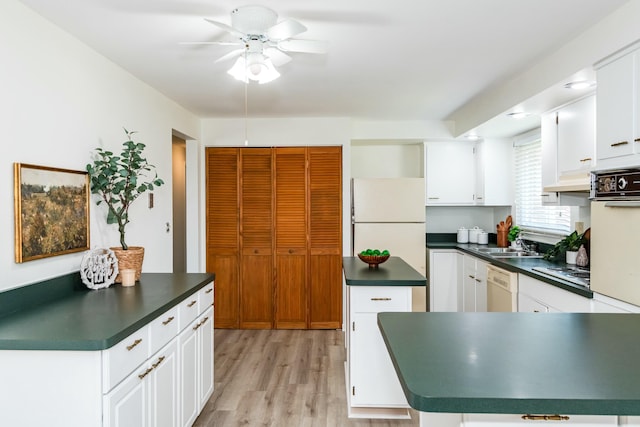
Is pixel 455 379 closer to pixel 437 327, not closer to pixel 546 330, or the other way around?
pixel 437 327

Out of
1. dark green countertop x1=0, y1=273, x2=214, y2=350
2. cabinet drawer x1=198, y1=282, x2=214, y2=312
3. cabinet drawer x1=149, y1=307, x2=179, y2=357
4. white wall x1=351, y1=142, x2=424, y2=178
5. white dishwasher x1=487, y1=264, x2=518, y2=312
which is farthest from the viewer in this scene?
white wall x1=351, y1=142, x2=424, y2=178

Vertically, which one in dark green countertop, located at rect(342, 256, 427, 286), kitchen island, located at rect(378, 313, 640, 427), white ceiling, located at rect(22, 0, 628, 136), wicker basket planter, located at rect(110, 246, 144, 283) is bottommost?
dark green countertop, located at rect(342, 256, 427, 286)

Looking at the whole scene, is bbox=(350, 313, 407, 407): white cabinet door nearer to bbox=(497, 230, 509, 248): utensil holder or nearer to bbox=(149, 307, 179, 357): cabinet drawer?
bbox=(149, 307, 179, 357): cabinet drawer

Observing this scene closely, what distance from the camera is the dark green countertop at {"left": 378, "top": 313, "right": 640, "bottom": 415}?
93cm

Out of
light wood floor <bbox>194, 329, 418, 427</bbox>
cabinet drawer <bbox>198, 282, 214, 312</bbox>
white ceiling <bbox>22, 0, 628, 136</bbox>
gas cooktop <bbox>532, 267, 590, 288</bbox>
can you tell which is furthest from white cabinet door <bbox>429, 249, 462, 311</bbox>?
cabinet drawer <bbox>198, 282, 214, 312</bbox>

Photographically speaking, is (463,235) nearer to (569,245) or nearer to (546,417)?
(569,245)

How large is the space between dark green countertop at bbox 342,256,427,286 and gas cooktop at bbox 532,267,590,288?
3.06 feet

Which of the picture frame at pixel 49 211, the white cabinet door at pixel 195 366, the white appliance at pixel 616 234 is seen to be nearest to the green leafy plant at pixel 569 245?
the white appliance at pixel 616 234

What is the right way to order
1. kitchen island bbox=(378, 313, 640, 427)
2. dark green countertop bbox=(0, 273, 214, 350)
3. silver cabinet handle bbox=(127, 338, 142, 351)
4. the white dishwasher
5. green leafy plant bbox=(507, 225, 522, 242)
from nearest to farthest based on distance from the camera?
kitchen island bbox=(378, 313, 640, 427) → dark green countertop bbox=(0, 273, 214, 350) → silver cabinet handle bbox=(127, 338, 142, 351) → the white dishwasher → green leafy plant bbox=(507, 225, 522, 242)

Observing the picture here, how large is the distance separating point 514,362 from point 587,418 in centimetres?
20

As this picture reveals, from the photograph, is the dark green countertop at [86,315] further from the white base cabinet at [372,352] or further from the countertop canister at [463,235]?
the countertop canister at [463,235]

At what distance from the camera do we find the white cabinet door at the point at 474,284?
4004 millimetres

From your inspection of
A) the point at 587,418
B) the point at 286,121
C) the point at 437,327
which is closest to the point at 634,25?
the point at 437,327

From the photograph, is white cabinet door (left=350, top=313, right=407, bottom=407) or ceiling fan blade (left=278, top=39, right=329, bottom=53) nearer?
ceiling fan blade (left=278, top=39, right=329, bottom=53)
